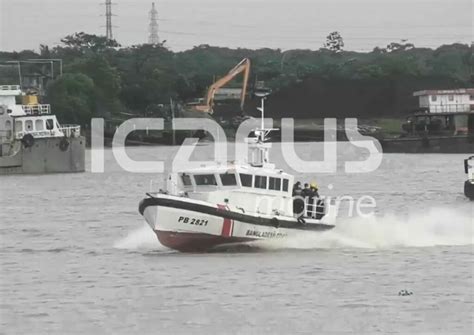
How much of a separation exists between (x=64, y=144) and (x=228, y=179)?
58695 mm

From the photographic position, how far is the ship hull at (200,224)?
132 ft

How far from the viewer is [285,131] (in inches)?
6658

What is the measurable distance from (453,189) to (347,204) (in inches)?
647

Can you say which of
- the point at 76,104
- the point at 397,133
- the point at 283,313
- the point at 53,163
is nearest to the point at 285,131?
the point at 397,133

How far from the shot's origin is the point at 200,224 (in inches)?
1599

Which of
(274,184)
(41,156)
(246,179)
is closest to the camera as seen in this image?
(246,179)

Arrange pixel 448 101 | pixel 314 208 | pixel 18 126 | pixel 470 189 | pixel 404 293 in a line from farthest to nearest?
pixel 448 101 → pixel 18 126 → pixel 470 189 → pixel 314 208 → pixel 404 293

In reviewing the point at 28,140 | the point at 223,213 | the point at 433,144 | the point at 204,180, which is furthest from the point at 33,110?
the point at 223,213

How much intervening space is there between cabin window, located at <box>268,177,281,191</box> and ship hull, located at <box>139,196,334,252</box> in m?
0.97

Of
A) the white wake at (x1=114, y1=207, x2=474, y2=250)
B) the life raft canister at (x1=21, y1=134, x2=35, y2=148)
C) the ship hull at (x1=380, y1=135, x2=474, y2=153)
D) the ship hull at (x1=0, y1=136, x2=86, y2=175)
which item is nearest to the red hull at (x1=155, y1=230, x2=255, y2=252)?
the white wake at (x1=114, y1=207, x2=474, y2=250)

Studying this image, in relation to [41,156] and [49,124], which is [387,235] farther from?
[49,124]

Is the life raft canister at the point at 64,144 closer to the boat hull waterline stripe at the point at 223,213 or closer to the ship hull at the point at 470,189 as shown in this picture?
the ship hull at the point at 470,189

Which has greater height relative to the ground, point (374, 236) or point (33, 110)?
point (33, 110)

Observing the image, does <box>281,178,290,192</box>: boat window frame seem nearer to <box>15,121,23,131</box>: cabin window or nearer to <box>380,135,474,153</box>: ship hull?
<box>15,121,23,131</box>: cabin window
